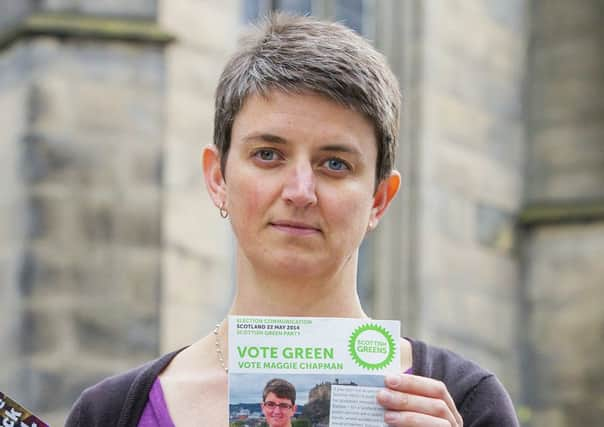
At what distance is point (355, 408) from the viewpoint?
2127 millimetres

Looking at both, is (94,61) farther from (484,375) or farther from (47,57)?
(484,375)

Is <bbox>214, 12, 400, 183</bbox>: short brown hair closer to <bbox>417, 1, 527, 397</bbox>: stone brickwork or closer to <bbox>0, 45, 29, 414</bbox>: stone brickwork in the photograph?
<bbox>0, 45, 29, 414</bbox>: stone brickwork

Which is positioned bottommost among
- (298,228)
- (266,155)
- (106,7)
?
(298,228)

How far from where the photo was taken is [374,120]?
2287mm

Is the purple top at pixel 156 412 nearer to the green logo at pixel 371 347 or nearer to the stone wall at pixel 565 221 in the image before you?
the green logo at pixel 371 347

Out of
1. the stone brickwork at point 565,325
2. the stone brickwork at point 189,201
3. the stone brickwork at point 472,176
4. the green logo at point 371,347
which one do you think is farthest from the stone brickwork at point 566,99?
the green logo at point 371,347

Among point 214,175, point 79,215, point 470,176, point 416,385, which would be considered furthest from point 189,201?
point 416,385

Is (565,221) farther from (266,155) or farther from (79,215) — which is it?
(266,155)

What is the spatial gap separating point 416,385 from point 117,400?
0.53 meters

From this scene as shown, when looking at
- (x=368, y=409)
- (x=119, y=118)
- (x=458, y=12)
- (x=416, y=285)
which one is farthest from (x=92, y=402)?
(x=458, y=12)

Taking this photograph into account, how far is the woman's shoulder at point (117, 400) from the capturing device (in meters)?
2.36

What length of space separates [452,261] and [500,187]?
0.85 m

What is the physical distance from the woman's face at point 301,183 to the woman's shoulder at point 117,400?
278 millimetres

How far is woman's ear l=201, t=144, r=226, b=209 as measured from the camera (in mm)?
2393
